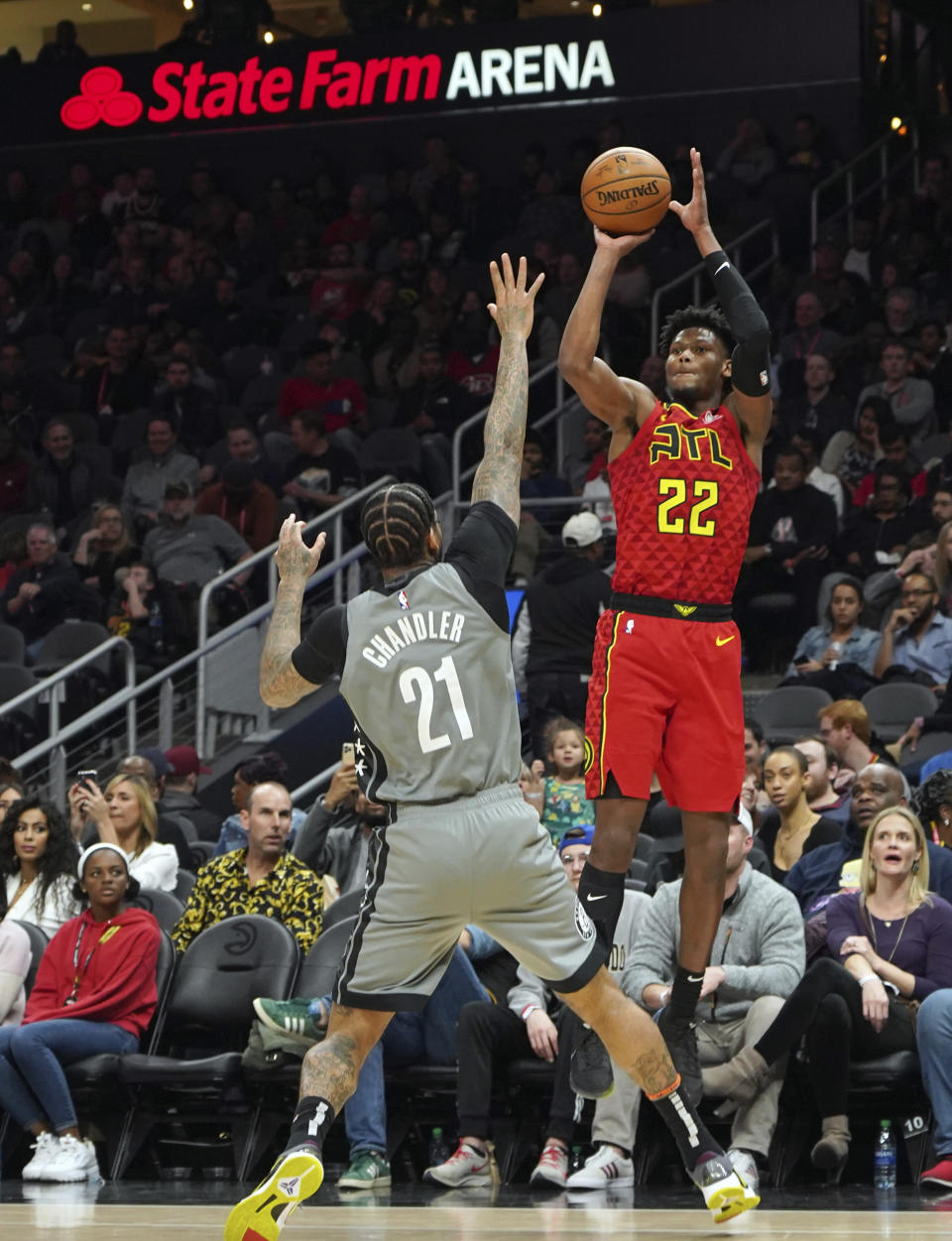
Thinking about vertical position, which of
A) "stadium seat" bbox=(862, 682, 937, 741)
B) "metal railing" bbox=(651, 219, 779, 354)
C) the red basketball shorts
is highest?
"metal railing" bbox=(651, 219, 779, 354)

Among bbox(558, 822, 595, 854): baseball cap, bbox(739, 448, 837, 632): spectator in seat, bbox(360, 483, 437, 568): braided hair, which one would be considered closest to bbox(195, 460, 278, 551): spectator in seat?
bbox(739, 448, 837, 632): spectator in seat

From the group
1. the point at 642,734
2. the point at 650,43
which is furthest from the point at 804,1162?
the point at 650,43

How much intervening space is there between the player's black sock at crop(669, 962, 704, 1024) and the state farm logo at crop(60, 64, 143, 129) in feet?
47.3

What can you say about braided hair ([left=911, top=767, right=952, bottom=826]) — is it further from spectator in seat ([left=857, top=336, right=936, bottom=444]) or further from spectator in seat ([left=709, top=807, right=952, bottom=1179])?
spectator in seat ([left=857, top=336, right=936, bottom=444])

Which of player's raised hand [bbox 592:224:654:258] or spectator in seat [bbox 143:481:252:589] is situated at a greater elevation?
spectator in seat [bbox 143:481:252:589]

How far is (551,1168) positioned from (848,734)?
3.14 meters

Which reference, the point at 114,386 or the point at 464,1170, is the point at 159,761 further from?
the point at 114,386

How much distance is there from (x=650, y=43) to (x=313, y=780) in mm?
8596

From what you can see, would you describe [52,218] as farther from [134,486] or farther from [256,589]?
[256,589]

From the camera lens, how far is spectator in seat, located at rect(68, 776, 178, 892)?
10.1 m

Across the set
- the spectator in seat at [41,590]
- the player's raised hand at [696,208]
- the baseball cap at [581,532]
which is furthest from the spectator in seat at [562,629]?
the player's raised hand at [696,208]

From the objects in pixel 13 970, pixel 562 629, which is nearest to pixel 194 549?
pixel 562 629

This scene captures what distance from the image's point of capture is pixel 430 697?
5637mm

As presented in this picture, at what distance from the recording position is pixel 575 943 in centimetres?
568
